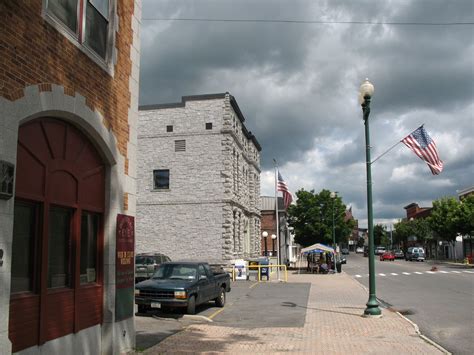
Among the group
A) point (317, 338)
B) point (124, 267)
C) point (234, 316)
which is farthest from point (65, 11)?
point (234, 316)

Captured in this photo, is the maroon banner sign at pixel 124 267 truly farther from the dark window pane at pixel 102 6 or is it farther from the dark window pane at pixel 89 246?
the dark window pane at pixel 102 6

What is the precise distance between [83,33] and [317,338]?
7.42 metres

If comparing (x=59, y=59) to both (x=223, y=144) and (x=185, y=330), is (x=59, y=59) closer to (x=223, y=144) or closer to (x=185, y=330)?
(x=185, y=330)

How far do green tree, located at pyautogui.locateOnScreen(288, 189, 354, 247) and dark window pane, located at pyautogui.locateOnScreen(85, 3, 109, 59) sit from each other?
3898cm

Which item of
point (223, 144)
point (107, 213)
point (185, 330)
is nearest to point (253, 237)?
point (223, 144)

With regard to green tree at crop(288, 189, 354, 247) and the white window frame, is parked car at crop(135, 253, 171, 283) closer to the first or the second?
the white window frame

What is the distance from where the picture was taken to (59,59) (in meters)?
7.12

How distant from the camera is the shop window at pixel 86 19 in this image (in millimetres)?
7305

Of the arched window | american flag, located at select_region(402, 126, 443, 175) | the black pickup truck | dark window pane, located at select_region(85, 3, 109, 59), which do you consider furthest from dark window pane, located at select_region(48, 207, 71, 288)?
american flag, located at select_region(402, 126, 443, 175)

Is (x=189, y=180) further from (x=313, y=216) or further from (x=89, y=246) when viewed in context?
(x=89, y=246)

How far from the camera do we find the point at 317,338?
34.9ft

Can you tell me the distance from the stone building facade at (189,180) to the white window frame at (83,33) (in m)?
24.0

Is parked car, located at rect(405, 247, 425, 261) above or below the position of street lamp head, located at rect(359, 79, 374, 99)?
below

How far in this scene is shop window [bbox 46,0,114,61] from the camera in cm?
730
